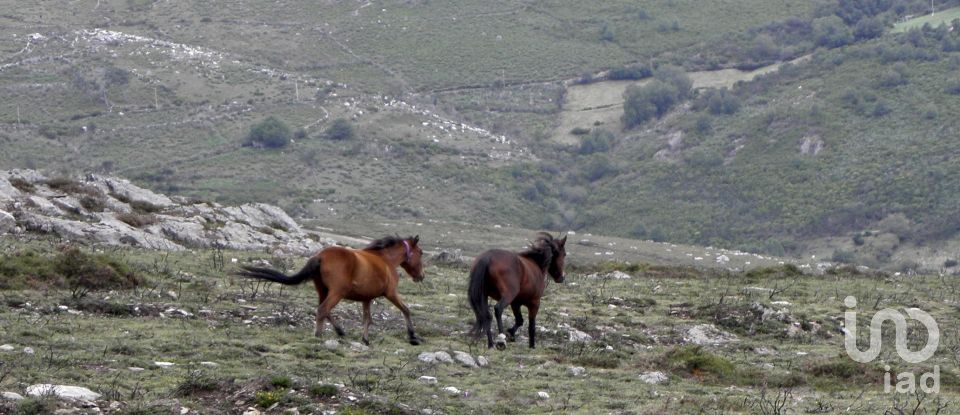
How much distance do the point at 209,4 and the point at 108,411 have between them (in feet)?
419

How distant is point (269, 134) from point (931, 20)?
74876mm

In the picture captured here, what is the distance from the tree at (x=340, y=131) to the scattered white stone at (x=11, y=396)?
92.6 m

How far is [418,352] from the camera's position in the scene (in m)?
16.0

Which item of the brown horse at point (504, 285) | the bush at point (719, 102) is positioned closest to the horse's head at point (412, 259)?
the brown horse at point (504, 285)

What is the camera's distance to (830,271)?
34.2 metres

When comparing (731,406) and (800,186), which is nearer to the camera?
(731,406)

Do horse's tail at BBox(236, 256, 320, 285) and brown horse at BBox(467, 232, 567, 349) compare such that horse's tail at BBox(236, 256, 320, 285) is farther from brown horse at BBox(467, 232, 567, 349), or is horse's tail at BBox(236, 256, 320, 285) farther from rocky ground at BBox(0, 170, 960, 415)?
brown horse at BBox(467, 232, 567, 349)

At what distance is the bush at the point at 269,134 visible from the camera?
3885 inches

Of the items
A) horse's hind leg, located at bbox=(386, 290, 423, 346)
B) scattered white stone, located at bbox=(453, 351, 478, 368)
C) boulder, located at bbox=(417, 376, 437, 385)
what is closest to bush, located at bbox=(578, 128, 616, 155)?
horse's hind leg, located at bbox=(386, 290, 423, 346)

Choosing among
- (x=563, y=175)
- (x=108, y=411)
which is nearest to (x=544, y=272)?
(x=108, y=411)

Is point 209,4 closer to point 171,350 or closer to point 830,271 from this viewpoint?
point 830,271

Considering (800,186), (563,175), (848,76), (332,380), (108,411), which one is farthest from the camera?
(848,76)

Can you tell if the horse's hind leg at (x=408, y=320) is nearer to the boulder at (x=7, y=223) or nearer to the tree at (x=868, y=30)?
the boulder at (x=7, y=223)

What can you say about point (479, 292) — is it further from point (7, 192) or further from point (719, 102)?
A: point (719, 102)
